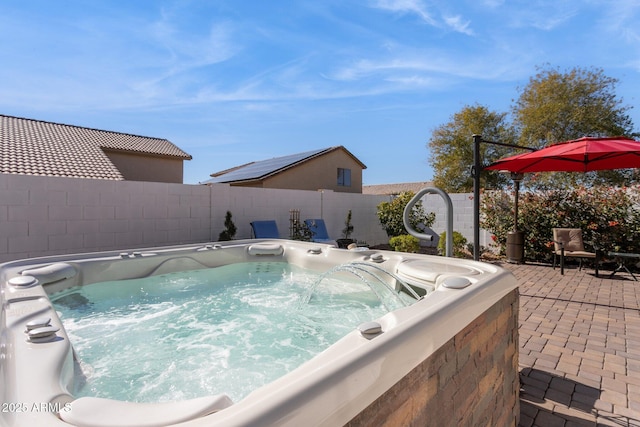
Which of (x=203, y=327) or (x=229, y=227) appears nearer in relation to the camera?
(x=203, y=327)

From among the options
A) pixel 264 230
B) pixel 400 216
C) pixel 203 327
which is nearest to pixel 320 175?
pixel 400 216

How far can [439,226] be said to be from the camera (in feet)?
31.4

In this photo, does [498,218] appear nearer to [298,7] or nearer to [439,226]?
[439,226]

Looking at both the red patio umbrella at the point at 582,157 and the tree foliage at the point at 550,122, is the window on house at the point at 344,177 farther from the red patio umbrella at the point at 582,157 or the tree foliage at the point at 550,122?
the red patio umbrella at the point at 582,157

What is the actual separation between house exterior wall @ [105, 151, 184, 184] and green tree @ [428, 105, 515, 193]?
1331 centimetres

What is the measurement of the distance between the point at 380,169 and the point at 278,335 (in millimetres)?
18149

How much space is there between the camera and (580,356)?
2910 mm

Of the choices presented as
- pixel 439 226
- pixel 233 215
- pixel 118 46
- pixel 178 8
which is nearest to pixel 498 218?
pixel 439 226

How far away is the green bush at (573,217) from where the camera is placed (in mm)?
6367

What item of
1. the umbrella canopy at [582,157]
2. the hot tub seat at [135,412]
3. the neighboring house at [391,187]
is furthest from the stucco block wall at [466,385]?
the neighboring house at [391,187]

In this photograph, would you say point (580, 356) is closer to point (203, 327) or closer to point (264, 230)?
point (203, 327)

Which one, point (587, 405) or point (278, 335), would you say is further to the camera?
point (278, 335)

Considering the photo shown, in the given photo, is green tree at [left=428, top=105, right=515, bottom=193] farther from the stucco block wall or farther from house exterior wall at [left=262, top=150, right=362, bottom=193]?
the stucco block wall

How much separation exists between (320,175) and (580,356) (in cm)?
1347
